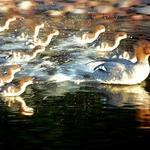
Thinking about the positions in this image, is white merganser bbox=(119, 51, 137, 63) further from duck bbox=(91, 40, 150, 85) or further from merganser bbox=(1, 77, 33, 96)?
merganser bbox=(1, 77, 33, 96)

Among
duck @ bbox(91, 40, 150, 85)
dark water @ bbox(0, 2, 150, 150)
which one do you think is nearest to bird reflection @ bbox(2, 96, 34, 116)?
dark water @ bbox(0, 2, 150, 150)

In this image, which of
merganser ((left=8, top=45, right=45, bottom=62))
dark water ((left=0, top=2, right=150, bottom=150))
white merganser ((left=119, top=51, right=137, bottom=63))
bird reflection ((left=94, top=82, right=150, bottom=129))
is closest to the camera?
dark water ((left=0, top=2, right=150, bottom=150))

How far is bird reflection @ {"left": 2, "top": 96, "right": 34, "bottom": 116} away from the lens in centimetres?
1702

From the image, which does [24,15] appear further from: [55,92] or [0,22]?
[55,92]

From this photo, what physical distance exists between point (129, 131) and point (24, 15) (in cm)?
2215

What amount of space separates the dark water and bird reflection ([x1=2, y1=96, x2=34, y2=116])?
0.05 metres

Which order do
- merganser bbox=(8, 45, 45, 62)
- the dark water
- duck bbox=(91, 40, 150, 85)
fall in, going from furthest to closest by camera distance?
merganser bbox=(8, 45, 45, 62) < duck bbox=(91, 40, 150, 85) < the dark water

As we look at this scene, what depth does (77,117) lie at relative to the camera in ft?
54.4

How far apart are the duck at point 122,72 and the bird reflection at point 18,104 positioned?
9.41 feet

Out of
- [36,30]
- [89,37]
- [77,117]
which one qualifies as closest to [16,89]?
[77,117]

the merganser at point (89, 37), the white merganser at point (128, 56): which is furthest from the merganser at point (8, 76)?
the merganser at point (89, 37)

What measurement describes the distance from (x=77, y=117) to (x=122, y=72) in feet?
12.2

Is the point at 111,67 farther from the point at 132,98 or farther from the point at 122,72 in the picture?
the point at 132,98

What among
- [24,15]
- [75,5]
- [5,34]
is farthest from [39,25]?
[75,5]
